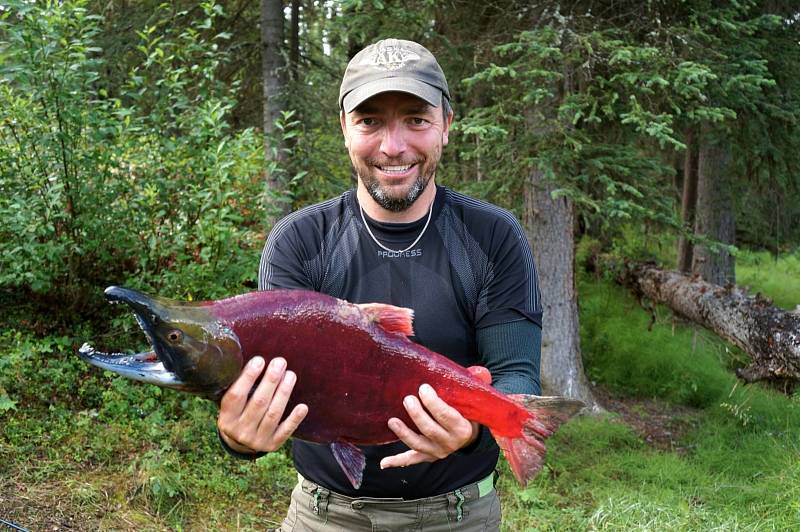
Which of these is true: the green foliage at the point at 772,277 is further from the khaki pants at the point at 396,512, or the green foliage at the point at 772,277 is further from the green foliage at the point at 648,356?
the khaki pants at the point at 396,512

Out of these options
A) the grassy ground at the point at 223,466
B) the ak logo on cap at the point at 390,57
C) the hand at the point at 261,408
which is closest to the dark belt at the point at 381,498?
the hand at the point at 261,408

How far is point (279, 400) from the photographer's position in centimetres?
196

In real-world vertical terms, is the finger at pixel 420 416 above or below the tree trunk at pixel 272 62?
below

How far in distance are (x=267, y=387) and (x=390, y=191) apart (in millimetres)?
813

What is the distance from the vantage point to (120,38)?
844 centimetres

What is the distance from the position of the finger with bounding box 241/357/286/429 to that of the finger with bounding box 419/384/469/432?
41 centimetres

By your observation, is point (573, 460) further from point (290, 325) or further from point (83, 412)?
point (290, 325)

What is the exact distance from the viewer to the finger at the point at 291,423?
2008 millimetres

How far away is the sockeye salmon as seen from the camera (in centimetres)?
191

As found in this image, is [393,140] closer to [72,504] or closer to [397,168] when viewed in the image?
[397,168]

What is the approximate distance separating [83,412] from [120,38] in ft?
15.3

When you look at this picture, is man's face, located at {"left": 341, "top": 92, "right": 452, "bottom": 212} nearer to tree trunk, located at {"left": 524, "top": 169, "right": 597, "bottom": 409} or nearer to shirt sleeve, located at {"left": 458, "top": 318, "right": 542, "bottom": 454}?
shirt sleeve, located at {"left": 458, "top": 318, "right": 542, "bottom": 454}

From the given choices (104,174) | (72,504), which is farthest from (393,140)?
(104,174)

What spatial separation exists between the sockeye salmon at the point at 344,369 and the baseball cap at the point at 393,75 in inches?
29.5
